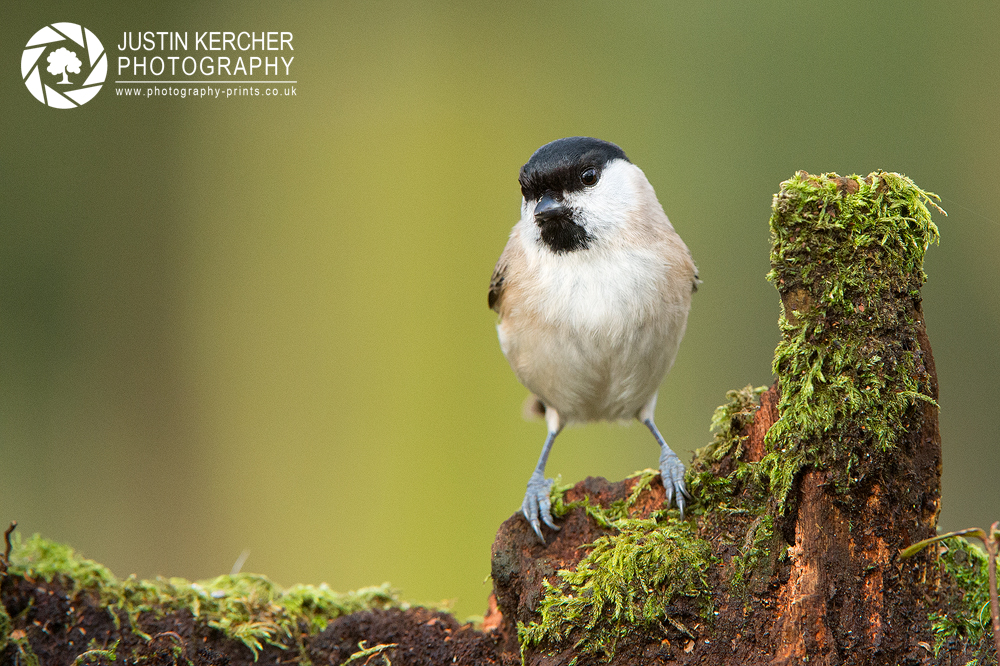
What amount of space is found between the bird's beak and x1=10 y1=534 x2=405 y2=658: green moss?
1.39 m

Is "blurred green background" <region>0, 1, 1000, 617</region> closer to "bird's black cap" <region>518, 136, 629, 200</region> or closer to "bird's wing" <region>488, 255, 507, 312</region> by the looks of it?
"bird's wing" <region>488, 255, 507, 312</region>

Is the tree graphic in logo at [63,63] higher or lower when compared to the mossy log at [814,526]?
higher

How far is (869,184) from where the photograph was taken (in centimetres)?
187

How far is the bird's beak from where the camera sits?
256 centimetres

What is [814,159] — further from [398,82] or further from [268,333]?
[268,333]

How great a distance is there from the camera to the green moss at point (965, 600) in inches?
71.9

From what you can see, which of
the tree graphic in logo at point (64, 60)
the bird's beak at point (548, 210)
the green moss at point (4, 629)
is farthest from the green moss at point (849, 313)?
the tree graphic in logo at point (64, 60)

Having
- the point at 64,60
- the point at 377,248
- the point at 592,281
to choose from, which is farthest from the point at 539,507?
the point at 64,60

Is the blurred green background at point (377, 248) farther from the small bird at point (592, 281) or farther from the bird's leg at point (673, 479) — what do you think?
the bird's leg at point (673, 479)

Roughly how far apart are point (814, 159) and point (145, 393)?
468cm

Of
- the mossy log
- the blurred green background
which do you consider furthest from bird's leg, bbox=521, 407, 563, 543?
the blurred green background

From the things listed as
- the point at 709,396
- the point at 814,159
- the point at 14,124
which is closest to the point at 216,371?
the point at 14,124

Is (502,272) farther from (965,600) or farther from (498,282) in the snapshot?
(965,600)

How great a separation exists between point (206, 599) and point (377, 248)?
340 centimetres
